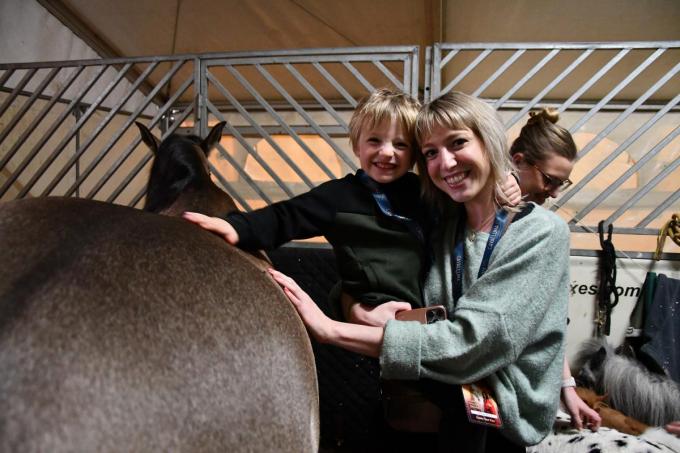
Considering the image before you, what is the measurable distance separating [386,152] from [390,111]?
0.36ft

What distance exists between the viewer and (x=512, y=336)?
91 cm

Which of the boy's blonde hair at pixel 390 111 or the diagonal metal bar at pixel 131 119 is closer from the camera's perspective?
the boy's blonde hair at pixel 390 111

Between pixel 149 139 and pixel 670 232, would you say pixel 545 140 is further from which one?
pixel 149 139

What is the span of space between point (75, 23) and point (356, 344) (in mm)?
4505

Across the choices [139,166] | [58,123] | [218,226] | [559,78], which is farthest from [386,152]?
[58,123]

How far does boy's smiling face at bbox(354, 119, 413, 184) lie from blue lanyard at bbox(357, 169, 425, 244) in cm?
2

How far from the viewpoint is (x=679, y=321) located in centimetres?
190

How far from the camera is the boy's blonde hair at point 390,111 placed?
4.07 ft

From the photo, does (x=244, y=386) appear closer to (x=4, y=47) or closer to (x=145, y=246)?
(x=145, y=246)

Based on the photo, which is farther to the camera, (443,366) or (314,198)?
(314,198)

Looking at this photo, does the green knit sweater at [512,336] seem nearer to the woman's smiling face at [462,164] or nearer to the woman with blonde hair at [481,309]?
the woman with blonde hair at [481,309]

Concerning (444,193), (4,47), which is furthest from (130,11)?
(444,193)

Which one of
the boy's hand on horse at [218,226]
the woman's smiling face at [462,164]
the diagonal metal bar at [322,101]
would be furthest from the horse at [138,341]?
the diagonal metal bar at [322,101]

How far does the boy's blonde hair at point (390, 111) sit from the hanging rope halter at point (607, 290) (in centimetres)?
127
